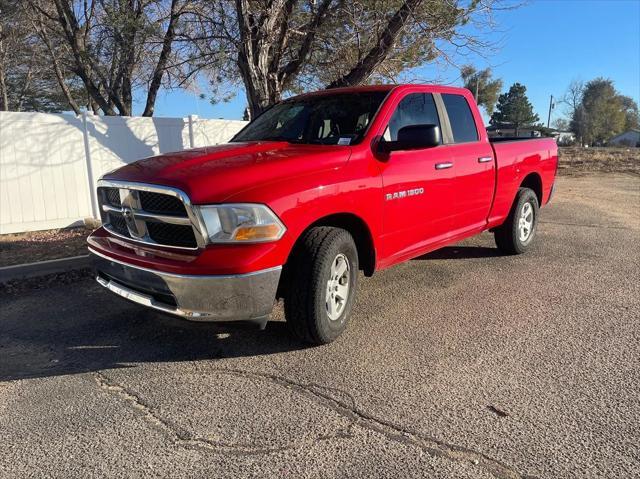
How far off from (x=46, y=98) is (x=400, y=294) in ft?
78.2

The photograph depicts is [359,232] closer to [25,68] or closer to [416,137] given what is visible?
[416,137]

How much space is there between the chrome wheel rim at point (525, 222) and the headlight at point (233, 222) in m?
4.37

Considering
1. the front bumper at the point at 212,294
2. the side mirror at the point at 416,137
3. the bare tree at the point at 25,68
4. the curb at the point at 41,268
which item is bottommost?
the curb at the point at 41,268

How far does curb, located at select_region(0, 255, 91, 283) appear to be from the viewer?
18.2ft

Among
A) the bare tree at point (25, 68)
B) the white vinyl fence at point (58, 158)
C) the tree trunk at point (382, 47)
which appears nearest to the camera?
the white vinyl fence at point (58, 158)

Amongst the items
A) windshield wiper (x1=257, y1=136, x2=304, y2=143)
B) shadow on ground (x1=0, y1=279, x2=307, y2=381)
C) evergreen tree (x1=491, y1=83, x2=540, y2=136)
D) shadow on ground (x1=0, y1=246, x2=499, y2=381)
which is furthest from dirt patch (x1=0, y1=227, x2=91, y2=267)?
evergreen tree (x1=491, y1=83, x2=540, y2=136)

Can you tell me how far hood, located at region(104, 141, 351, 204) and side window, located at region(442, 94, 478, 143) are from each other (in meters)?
1.83

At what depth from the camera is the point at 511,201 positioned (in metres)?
6.21

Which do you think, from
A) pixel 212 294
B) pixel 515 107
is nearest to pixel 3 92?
pixel 212 294

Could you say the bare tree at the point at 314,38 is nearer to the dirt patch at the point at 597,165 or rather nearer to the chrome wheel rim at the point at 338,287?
the chrome wheel rim at the point at 338,287

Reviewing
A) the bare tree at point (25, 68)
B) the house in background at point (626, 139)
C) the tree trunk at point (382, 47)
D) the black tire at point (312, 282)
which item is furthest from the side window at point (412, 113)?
the house in background at point (626, 139)

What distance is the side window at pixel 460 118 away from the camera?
5.26 metres

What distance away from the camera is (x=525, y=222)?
6.69 m

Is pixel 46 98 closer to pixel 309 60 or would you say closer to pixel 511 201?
pixel 309 60
